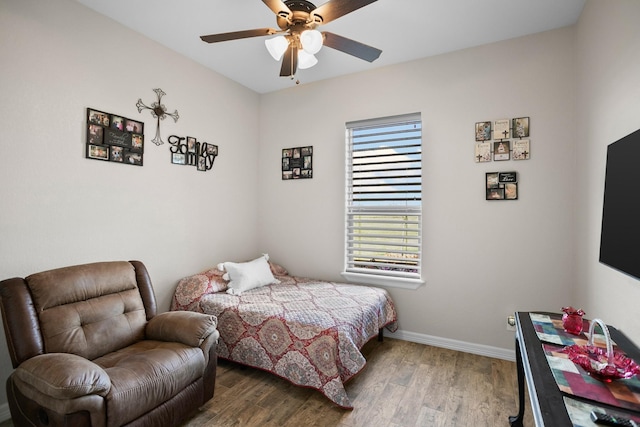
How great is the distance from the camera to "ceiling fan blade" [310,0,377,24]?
66.9 inches

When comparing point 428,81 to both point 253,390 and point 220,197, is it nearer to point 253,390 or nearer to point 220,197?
point 220,197

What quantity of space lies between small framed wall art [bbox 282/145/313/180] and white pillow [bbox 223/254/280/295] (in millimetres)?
1193

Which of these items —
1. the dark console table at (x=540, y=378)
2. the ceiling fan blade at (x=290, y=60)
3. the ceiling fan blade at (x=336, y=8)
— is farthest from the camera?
the ceiling fan blade at (x=290, y=60)

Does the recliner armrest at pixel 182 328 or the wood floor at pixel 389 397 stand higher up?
the recliner armrest at pixel 182 328

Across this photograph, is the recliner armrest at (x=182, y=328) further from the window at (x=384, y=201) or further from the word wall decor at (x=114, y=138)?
the window at (x=384, y=201)

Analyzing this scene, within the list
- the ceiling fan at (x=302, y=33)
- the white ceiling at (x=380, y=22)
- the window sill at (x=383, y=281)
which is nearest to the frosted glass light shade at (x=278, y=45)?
the ceiling fan at (x=302, y=33)

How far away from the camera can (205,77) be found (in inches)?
134

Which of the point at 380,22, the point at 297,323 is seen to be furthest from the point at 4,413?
the point at 380,22

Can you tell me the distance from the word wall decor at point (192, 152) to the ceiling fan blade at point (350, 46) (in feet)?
5.97

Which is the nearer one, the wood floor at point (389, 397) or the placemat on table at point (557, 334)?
the placemat on table at point (557, 334)

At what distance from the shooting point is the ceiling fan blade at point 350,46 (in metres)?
2.03

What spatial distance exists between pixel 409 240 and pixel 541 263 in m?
1.15

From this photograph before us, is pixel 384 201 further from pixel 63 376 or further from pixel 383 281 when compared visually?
pixel 63 376

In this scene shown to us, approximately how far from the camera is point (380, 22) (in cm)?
254
